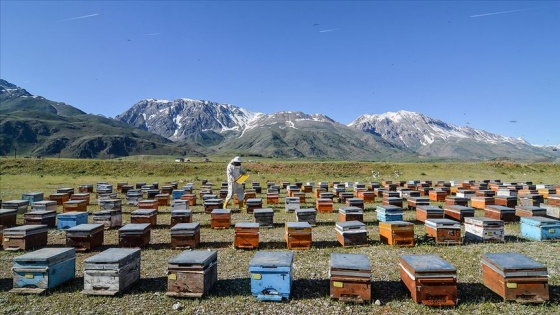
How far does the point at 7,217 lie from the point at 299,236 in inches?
546

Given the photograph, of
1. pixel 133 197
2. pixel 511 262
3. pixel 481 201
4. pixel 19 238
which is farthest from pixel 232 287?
pixel 481 201

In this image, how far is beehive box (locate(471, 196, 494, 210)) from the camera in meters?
20.7

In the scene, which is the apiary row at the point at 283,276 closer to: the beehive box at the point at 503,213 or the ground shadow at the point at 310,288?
the ground shadow at the point at 310,288

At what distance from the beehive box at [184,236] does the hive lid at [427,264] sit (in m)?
7.44

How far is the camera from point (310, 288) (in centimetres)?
891

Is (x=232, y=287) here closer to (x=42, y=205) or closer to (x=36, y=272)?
(x=36, y=272)

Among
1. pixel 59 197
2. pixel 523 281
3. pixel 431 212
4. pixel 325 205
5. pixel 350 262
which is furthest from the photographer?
pixel 59 197

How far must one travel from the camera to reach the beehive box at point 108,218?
15.7 metres

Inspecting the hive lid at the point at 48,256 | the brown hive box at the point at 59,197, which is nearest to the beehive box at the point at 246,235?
the hive lid at the point at 48,256

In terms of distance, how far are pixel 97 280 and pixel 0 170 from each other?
6451cm

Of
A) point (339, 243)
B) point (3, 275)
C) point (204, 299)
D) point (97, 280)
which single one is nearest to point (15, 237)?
point (3, 275)

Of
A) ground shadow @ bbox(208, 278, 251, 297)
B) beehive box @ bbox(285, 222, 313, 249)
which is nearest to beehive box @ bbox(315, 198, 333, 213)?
beehive box @ bbox(285, 222, 313, 249)

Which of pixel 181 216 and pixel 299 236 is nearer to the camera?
pixel 299 236

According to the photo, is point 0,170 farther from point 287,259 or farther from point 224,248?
point 287,259
